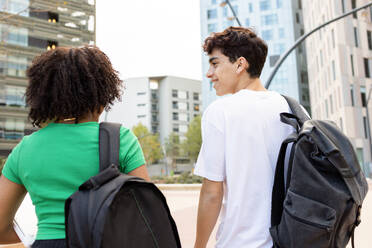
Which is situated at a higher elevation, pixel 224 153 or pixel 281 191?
pixel 224 153

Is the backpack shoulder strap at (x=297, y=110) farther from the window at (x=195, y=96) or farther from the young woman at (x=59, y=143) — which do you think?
the window at (x=195, y=96)

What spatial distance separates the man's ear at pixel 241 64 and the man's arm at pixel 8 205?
1231 millimetres

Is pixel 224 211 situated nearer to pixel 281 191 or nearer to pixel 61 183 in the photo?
pixel 281 191

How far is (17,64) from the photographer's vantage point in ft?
85.9

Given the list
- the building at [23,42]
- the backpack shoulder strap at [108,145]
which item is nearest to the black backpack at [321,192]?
the backpack shoulder strap at [108,145]

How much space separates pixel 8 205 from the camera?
166cm

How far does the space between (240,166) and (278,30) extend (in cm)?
6048

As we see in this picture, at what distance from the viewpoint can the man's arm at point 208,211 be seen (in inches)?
72.9

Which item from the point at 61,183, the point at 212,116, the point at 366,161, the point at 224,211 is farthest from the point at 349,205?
the point at 366,161

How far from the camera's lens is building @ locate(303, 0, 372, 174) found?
37.8 m

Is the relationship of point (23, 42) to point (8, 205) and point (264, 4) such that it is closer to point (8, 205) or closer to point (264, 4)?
point (8, 205)

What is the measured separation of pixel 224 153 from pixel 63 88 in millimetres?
803

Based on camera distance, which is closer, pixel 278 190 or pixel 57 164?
pixel 57 164

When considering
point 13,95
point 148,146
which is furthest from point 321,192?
point 148,146
